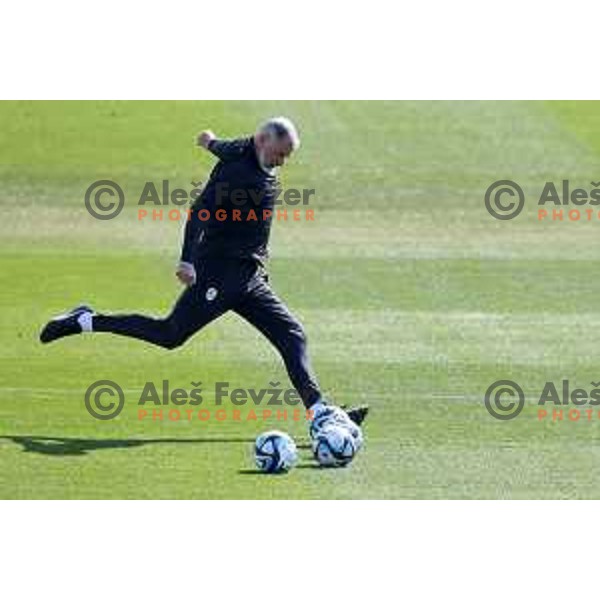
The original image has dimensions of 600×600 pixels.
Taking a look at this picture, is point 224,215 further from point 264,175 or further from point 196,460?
point 196,460

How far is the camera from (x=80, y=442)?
15.6 meters

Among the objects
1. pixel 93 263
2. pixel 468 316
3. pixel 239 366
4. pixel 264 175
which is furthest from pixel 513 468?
pixel 93 263

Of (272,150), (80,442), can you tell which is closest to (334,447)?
(80,442)

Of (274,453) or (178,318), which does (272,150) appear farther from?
(274,453)

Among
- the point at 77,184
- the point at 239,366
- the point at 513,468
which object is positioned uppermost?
the point at 77,184

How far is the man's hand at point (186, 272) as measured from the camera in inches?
606

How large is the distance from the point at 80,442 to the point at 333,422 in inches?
73.3

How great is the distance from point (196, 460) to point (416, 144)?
16.0 m

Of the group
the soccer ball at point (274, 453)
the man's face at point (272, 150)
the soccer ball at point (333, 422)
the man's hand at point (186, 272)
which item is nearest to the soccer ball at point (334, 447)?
the soccer ball at point (333, 422)

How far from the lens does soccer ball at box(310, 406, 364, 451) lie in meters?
15.1

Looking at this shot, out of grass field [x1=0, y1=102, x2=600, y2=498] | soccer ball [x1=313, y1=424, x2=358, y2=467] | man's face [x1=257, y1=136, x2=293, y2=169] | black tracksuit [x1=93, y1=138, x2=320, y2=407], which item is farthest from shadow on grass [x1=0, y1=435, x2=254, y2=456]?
man's face [x1=257, y1=136, x2=293, y2=169]

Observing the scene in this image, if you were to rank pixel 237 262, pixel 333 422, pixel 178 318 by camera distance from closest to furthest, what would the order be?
pixel 333 422 → pixel 237 262 → pixel 178 318

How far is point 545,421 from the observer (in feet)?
53.9

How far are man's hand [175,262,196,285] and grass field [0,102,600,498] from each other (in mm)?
1196
